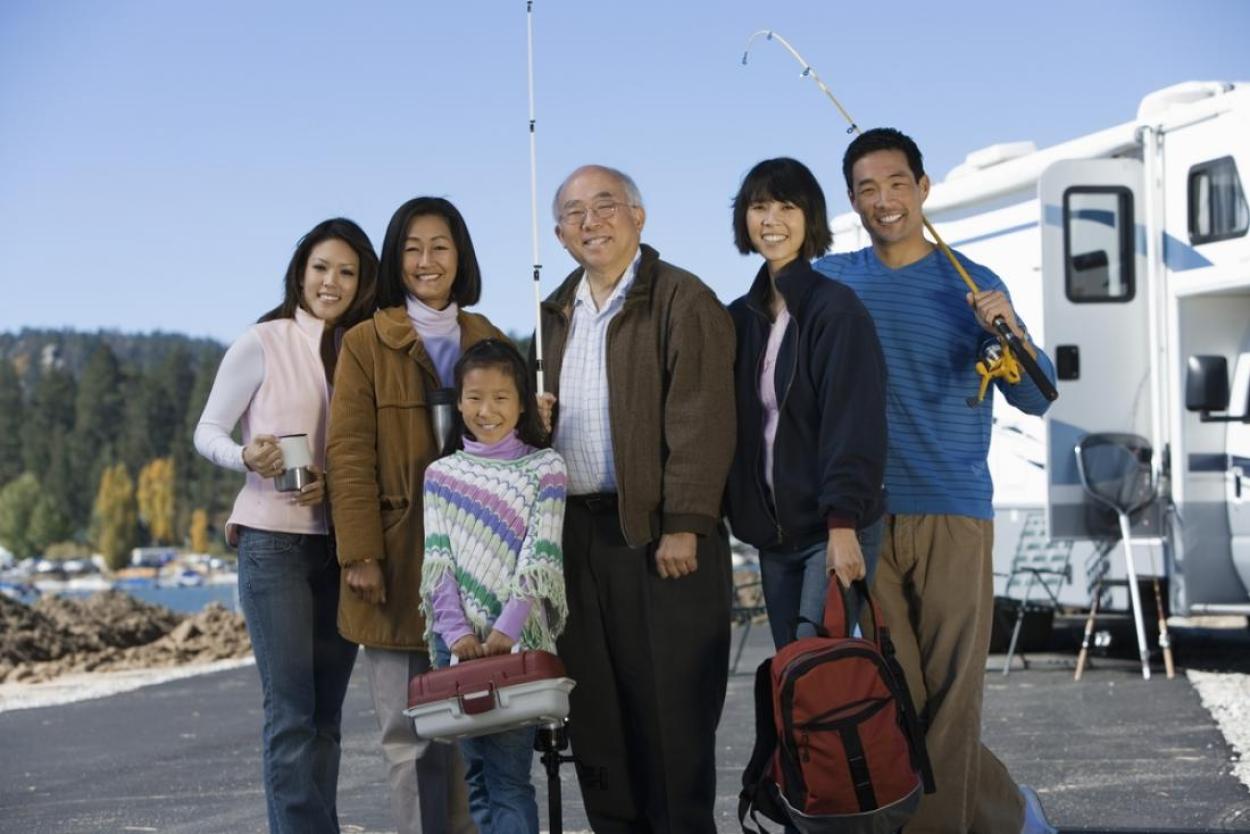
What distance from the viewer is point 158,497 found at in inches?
6029

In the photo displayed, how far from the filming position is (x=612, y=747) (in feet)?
14.9

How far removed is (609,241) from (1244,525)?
627cm

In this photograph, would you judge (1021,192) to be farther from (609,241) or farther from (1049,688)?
(609,241)

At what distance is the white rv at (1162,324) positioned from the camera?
31.8 ft

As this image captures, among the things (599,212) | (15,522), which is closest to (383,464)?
(599,212)

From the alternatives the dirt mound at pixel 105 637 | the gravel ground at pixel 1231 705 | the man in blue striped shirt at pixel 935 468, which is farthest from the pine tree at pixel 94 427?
the man in blue striped shirt at pixel 935 468

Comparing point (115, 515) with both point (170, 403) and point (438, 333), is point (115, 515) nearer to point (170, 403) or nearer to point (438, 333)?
point (170, 403)

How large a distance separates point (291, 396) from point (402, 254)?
501 millimetres

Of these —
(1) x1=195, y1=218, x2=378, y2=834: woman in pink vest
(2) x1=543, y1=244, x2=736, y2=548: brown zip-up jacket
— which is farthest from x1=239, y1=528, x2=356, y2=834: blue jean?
(2) x1=543, y1=244, x2=736, y2=548: brown zip-up jacket

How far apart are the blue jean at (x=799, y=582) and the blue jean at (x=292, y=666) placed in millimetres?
1181

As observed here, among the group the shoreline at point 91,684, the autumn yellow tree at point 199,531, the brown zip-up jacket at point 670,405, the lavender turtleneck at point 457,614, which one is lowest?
the autumn yellow tree at point 199,531

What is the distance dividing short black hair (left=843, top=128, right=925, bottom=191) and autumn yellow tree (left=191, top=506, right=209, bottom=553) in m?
154

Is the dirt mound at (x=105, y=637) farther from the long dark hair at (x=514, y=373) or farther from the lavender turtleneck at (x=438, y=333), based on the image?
the long dark hair at (x=514, y=373)

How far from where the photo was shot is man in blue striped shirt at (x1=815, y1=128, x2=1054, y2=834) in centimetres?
462
